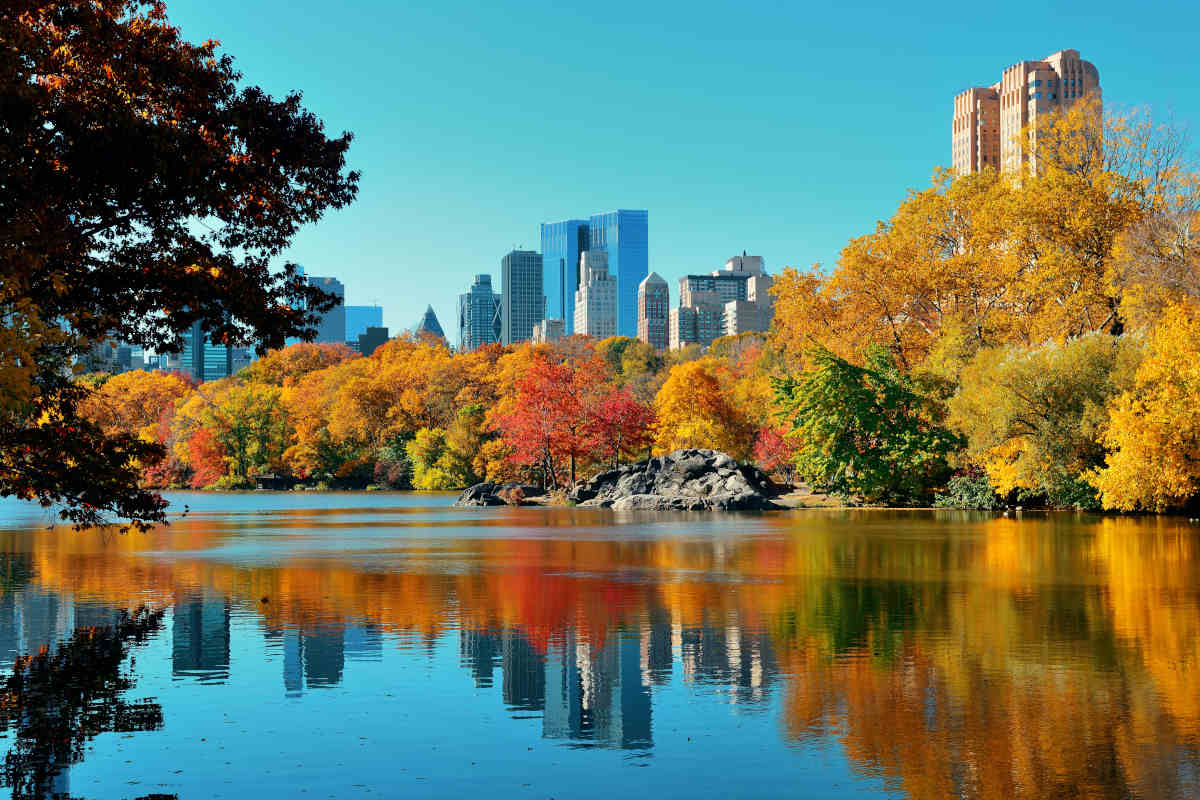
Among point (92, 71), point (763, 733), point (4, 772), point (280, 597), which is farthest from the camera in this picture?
point (280, 597)

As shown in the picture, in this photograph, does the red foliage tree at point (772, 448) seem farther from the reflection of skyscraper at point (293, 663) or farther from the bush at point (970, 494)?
the reflection of skyscraper at point (293, 663)

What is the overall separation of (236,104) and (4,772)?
8352 mm

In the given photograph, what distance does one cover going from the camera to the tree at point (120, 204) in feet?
35.4

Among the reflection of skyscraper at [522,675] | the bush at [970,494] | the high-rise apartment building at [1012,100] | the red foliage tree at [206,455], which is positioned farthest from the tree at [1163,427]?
the high-rise apartment building at [1012,100]

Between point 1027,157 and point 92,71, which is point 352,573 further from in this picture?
point 1027,157

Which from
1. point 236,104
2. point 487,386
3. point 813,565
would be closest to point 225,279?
point 236,104

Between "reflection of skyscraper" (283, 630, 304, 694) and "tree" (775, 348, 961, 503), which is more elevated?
"tree" (775, 348, 961, 503)

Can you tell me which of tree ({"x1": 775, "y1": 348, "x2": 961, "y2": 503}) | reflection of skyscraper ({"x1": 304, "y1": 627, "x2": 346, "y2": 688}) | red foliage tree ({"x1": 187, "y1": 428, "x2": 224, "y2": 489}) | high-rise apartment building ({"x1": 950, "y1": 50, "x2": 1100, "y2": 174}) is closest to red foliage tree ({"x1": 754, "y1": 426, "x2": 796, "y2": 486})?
tree ({"x1": 775, "y1": 348, "x2": 961, "y2": 503})

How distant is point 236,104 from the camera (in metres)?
13.1

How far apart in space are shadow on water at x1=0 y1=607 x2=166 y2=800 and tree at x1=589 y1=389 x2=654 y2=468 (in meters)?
42.6

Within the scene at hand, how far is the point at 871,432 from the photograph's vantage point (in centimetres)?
4438

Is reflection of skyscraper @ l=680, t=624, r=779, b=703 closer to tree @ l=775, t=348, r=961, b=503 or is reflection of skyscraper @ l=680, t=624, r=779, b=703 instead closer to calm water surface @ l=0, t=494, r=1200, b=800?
calm water surface @ l=0, t=494, r=1200, b=800

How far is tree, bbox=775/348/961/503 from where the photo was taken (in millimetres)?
44094

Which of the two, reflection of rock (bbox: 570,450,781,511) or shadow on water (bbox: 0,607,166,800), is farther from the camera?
reflection of rock (bbox: 570,450,781,511)
